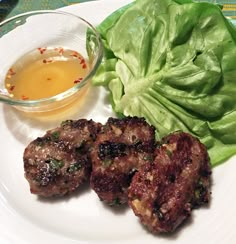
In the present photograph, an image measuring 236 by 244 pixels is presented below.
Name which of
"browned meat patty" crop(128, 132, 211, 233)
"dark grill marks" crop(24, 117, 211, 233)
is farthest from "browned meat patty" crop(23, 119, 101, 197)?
"browned meat patty" crop(128, 132, 211, 233)

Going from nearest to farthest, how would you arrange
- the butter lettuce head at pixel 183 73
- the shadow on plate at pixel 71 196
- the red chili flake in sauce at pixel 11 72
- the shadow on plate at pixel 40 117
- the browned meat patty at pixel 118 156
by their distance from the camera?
the browned meat patty at pixel 118 156, the shadow on plate at pixel 71 196, the butter lettuce head at pixel 183 73, the shadow on plate at pixel 40 117, the red chili flake in sauce at pixel 11 72

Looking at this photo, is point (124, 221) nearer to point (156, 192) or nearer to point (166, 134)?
point (156, 192)

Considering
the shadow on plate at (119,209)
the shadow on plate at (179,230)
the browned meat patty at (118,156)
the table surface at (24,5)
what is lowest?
the shadow on plate at (119,209)

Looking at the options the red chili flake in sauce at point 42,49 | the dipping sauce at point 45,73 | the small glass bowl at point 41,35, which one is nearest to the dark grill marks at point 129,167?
the dipping sauce at point 45,73

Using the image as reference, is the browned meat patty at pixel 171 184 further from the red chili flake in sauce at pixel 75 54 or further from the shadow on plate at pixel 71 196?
the red chili flake in sauce at pixel 75 54

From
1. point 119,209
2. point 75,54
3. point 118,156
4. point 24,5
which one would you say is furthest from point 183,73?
point 24,5

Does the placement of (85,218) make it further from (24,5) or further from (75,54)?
(24,5)

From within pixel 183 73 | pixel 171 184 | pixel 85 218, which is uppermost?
pixel 183 73
